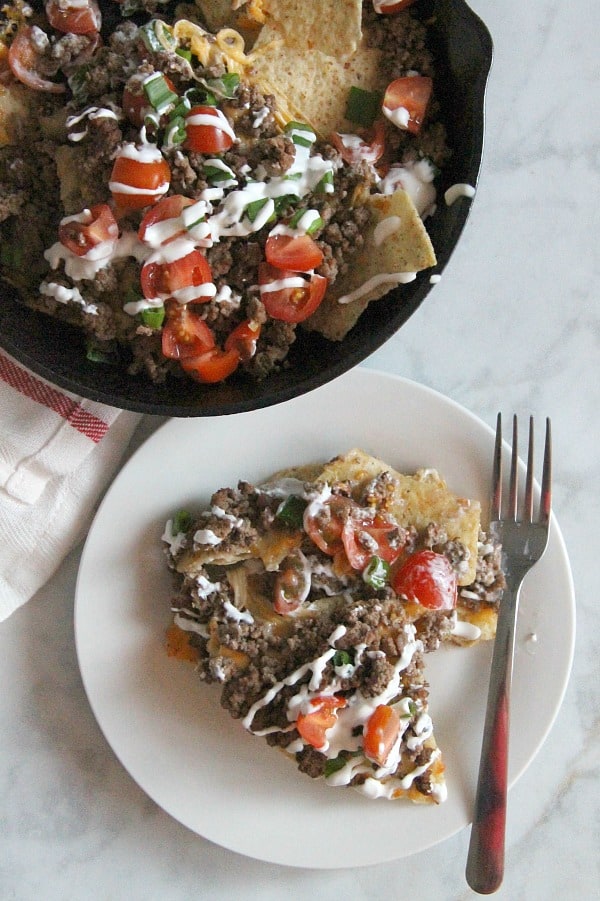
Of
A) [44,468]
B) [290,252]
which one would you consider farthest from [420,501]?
[44,468]

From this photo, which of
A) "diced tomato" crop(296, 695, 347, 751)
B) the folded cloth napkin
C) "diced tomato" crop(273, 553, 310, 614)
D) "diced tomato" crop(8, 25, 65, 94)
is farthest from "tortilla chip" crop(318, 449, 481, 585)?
"diced tomato" crop(8, 25, 65, 94)

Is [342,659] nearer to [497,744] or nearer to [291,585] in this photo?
[291,585]

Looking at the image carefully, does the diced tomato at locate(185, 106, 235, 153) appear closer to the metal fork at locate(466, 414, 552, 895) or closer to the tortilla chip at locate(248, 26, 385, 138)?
the tortilla chip at locate(248, 26, 385, 138)

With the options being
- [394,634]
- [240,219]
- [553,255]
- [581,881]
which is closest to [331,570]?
[394,634]

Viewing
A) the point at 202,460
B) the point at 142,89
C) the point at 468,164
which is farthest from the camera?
the point at 202,460

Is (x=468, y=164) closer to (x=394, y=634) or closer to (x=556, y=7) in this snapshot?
(x=556, y=7)
